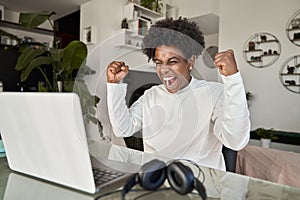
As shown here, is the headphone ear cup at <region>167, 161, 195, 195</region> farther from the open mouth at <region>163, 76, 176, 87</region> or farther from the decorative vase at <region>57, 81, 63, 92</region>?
the decorative vase at <region>57, 81, 63, 92</region>

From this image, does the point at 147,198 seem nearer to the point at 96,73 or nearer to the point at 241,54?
the point at 96,73

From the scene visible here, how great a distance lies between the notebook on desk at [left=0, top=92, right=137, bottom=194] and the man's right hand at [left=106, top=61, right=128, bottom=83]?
0.30m

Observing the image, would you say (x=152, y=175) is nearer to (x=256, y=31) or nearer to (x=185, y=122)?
(x=185, y=122)

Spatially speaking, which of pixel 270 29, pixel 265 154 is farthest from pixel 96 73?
pixel 270 29

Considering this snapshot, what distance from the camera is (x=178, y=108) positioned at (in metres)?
0.93

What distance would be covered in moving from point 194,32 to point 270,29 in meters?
2.36

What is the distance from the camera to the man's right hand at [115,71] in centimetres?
86

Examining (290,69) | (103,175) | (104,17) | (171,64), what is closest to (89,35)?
(104,17)

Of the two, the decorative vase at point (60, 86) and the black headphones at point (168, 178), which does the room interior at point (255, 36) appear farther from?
the black headphones at point (168, 178)

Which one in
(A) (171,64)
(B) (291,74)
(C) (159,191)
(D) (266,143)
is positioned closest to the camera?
(C) (159,191)

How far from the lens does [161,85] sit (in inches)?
38.1

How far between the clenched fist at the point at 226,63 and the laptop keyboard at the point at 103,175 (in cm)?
38

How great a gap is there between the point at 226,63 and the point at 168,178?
310 millimetres

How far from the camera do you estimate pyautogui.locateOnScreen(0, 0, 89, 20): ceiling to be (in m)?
3.62
